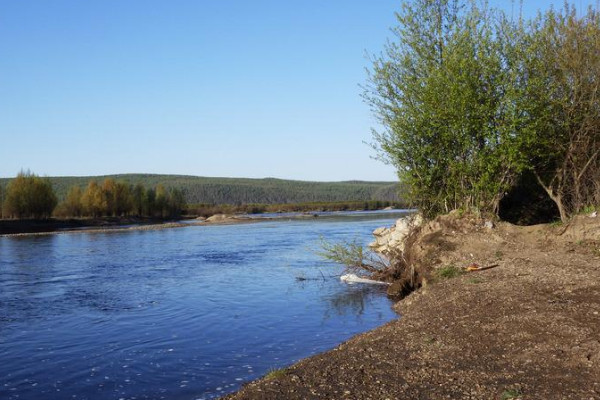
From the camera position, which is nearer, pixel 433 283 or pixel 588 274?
pixel 588 274

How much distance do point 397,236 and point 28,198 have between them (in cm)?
6732

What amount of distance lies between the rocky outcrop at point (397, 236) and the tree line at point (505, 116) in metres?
1.66

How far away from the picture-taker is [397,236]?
30.9 meters

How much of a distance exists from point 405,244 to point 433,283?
14.5 ft

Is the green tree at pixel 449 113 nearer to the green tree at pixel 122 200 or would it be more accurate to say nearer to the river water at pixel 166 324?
the river water at pixel 166 324

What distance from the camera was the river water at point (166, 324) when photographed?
10.9m

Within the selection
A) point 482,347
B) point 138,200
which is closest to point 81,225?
point 138,200

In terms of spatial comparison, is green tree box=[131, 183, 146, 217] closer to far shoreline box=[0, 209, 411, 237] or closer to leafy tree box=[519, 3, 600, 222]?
far shoreline box=[0, 209, 411, 237]

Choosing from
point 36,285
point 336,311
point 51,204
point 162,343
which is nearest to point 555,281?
point 336,311

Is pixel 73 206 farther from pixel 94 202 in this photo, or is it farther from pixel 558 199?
pixel 558 199

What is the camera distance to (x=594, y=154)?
1878cm

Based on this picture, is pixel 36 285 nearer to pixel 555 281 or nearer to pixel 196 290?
pixel 196 290

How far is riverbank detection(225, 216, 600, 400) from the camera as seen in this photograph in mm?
7801

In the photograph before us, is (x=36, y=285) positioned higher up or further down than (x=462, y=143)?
further down
